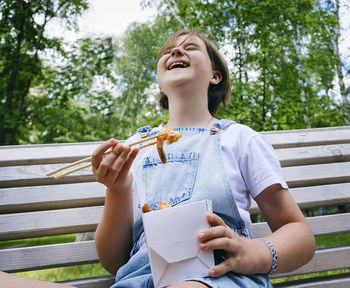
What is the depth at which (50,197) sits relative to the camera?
1563 millimetres

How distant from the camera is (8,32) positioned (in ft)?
17.4

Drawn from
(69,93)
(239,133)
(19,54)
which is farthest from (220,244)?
(69,93)

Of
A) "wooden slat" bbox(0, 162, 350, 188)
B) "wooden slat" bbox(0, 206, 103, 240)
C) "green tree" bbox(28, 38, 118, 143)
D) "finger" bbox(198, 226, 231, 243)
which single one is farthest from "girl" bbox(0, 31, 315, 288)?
"green tree" bbox(28, 38, 118, 143)

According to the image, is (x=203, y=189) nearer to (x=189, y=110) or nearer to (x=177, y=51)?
(x=189, y=110)

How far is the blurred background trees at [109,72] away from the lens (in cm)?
450

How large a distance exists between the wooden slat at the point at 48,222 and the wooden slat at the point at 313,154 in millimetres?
1159

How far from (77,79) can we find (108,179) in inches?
229

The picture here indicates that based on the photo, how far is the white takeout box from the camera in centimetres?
79

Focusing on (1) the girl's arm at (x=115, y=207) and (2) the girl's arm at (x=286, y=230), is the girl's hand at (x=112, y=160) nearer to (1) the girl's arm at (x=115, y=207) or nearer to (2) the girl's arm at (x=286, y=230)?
(1) the girl's arm at (x=115, y=207)

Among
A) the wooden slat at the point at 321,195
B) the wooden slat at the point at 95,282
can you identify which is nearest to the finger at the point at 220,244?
the wooden slat at the point at 95,282

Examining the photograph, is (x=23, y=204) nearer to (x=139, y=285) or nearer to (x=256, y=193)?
(x=139, y=285)

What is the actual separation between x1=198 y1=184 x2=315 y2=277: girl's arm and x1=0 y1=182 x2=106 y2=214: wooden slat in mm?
886

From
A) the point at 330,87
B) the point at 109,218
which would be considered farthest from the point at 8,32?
the point at 330,87

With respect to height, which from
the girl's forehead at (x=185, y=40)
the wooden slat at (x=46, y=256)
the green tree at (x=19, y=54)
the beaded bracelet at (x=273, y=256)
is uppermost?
the green tree at (x=19, y=54)
